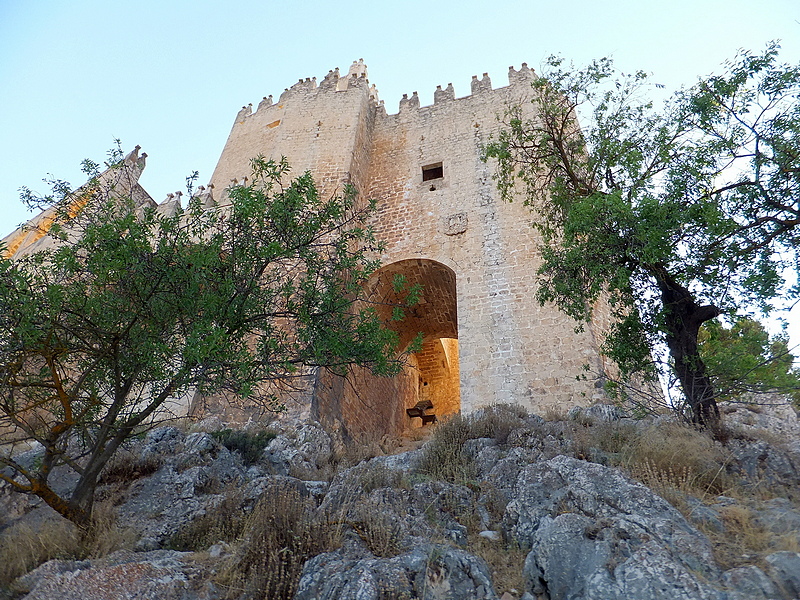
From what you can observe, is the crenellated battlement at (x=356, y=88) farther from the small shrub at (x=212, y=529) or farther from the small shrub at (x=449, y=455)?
the small shrub at (x=212, y=529)

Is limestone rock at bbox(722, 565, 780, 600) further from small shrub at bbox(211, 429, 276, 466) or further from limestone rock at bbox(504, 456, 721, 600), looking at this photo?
small shrub at bbox(211, 429, 276, 466)

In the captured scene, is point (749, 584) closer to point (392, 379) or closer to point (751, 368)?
point (751, 368)

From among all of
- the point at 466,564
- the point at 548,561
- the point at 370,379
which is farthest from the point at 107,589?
the point at 370,379

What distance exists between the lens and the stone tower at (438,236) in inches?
403

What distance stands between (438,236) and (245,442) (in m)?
6.36

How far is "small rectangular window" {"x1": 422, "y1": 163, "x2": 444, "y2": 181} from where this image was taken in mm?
14320

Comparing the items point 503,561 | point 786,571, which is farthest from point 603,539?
point 786,571

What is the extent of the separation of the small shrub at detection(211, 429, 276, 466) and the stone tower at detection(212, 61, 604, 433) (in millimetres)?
1549

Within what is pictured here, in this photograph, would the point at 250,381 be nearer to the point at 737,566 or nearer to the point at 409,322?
the point at 737,566

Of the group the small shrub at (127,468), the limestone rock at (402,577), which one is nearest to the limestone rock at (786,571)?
the limestone rock at (402,577)

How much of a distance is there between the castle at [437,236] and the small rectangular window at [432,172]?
0.03 meters

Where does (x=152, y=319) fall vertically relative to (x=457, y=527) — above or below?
above

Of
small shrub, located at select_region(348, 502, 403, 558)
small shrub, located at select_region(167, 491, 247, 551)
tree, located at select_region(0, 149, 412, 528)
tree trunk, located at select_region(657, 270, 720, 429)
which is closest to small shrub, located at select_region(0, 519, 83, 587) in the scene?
tree, located at select_region(0, 149, 412, 528)

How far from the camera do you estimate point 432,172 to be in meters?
14.4
